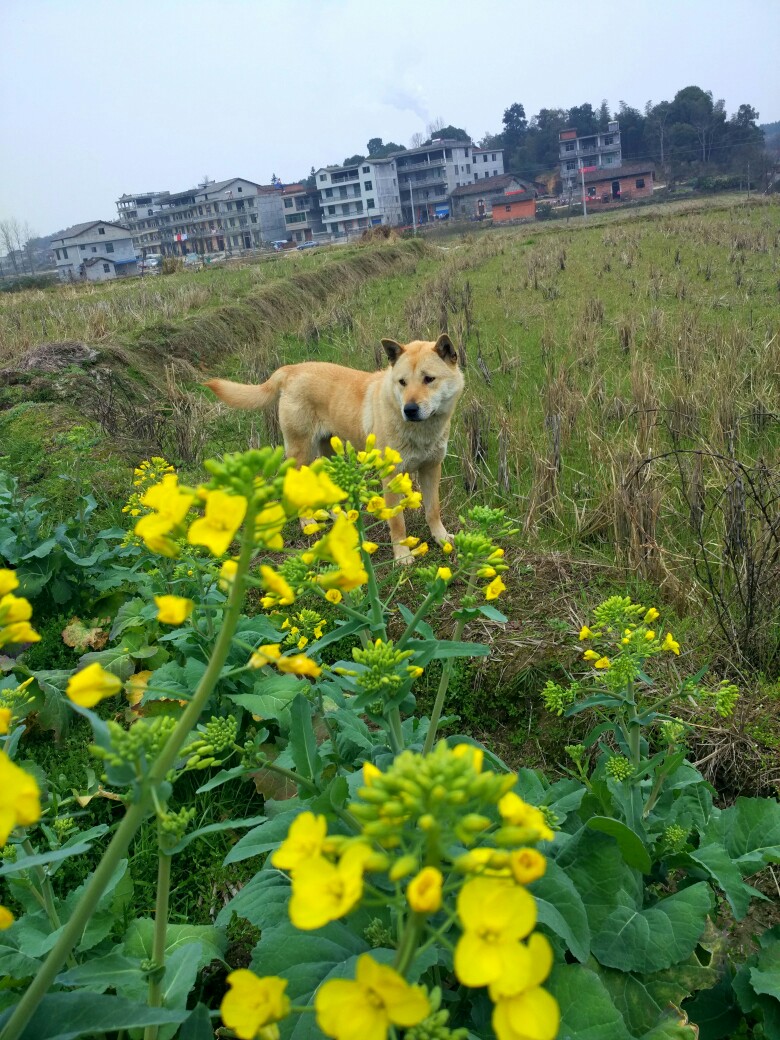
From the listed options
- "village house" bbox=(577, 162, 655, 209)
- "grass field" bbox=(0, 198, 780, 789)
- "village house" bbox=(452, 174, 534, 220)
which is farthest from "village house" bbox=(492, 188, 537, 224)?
"grass field" bbox=(0, 198, 780, 789)

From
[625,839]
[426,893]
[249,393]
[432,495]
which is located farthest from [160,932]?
[249,393]

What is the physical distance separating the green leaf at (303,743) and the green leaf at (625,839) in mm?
656

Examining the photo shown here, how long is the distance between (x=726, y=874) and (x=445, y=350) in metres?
4.21

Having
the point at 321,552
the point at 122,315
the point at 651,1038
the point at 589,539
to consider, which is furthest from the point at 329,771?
the point at 122,315

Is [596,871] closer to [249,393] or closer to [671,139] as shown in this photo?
[249,393]

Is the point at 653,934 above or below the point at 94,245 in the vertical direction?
below

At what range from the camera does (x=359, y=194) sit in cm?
8231

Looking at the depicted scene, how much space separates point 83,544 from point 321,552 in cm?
360

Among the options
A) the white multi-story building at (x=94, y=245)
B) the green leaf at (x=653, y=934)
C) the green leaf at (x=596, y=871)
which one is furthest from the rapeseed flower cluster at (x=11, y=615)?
the white multi-story building at (x=94, y=245)

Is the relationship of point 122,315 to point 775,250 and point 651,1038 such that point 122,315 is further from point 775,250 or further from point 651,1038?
point 775,250

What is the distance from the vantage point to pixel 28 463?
5.85 m

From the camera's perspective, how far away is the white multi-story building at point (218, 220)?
83.8 m

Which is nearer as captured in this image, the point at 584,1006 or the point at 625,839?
the point at 584,1006

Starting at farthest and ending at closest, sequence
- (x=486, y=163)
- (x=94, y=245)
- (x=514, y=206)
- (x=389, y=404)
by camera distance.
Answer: (x=486, y=163), (x=94, y=245), (x=514, y=206), (x=389, y=404)
